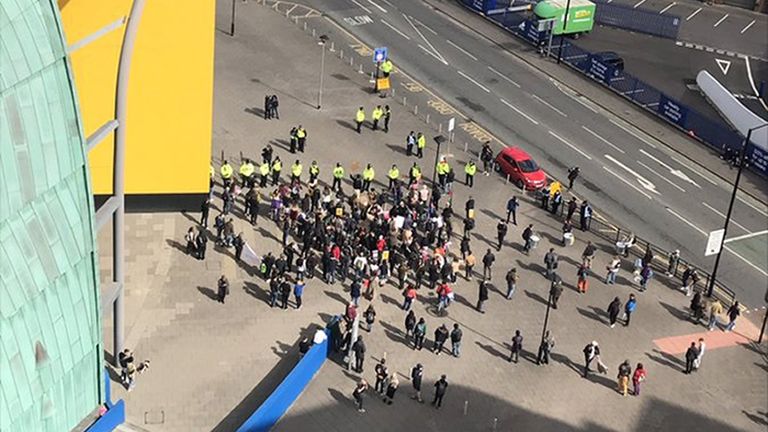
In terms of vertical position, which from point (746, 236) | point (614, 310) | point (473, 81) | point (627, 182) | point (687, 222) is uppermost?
point (473, 81)

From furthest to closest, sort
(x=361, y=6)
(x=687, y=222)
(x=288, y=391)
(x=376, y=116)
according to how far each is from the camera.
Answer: (x=361, y=6) < (x=376, y=116) < (x=687, y=222) < (x=288, y=391)

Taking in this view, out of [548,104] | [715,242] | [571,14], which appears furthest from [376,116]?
[571,14]

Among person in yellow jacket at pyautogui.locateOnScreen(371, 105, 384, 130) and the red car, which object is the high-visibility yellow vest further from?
the red car

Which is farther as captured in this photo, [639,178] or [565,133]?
[565,133]

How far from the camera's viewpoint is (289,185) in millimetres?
46438

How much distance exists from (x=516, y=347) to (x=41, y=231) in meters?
17.9

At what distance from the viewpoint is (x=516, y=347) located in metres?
38.2

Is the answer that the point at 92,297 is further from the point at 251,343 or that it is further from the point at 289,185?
the point at 289,185

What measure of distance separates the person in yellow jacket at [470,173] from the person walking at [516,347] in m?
11.2

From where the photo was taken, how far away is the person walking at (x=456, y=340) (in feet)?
125

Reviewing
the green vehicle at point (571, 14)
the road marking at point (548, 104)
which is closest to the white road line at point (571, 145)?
the road marking at point (548, 104)

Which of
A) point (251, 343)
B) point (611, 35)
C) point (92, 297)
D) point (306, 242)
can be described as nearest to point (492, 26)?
point (611, 35)

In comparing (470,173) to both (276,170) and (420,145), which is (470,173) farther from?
(276,170)

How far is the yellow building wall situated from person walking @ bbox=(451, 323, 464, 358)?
12.2m
